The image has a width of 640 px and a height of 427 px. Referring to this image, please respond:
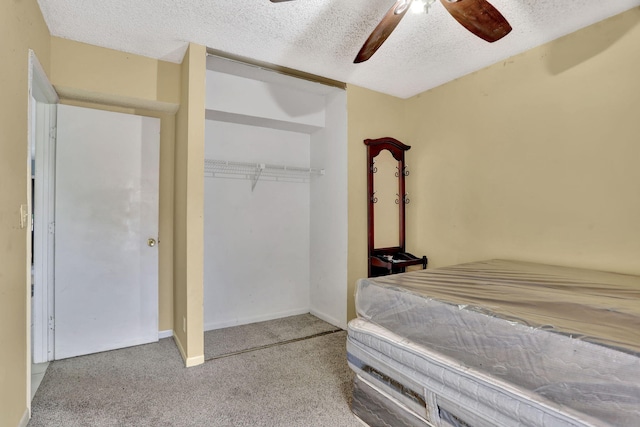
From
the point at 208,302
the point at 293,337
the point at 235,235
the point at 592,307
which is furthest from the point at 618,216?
the point at 208,302

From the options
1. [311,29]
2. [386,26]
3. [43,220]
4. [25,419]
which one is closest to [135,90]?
[43,220]

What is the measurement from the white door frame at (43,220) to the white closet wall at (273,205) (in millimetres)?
1268

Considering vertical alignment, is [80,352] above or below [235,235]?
below

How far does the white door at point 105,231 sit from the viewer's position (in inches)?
107

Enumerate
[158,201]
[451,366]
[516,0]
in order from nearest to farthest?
[451,366] → [516,0] → [158,201]

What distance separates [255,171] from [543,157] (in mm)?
2756

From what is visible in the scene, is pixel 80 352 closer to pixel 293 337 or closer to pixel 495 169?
pixel 293 337

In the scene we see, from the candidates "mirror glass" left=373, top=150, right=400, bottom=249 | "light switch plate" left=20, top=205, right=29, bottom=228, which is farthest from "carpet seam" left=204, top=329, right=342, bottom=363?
"light switch plate" left=20, top=205, right=29, bottom=228

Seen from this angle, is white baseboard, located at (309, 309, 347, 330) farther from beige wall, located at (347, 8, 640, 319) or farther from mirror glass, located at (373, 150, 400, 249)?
mirror glass, located at (373, 150, 400, 249)

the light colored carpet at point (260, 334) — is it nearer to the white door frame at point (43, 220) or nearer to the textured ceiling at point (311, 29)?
the white door frame at point (43, 220)

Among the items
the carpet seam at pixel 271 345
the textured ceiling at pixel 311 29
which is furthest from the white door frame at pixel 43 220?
the carpet seam at pixel 271 345

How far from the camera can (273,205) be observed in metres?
3.79

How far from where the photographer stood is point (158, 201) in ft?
10.2

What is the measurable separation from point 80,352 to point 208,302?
112 cm
